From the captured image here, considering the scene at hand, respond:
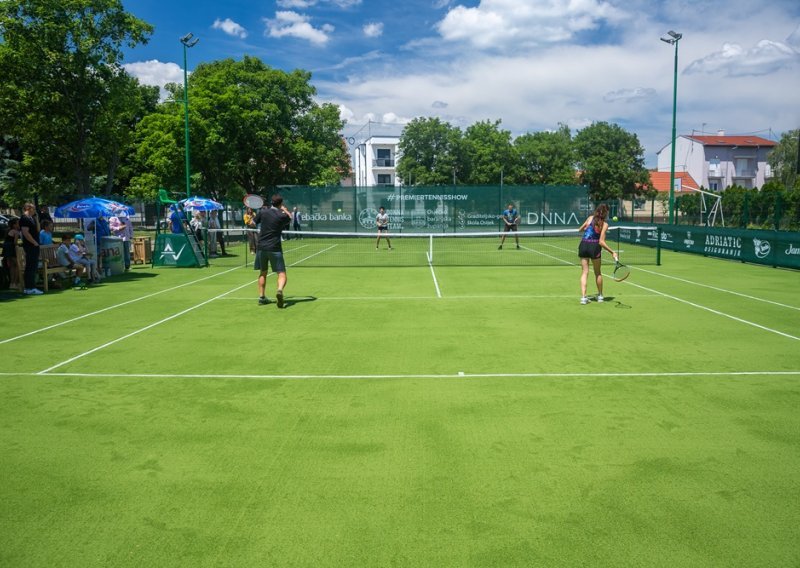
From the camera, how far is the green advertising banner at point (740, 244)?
19.6 meters

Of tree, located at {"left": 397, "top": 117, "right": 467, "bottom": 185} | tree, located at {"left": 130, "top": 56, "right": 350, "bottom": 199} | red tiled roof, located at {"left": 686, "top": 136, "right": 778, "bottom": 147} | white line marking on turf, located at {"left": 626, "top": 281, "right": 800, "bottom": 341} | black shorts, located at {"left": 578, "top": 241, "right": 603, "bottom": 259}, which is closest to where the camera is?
white line marking on turf, located at {"left": 626, "top": 281, "right": 800, "bottom": 341}

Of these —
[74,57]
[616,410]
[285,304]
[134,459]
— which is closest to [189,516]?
[134,459]

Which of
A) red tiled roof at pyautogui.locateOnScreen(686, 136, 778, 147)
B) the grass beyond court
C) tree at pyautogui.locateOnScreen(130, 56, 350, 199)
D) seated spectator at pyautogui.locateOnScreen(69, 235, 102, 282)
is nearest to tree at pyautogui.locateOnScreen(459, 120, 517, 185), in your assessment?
tree at pyautogui.locateOnScreen(130, 56, 350, 199)

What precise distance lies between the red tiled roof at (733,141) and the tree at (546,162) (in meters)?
25.4

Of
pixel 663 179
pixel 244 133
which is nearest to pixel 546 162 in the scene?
pixel 663 179

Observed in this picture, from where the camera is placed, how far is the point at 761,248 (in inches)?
821

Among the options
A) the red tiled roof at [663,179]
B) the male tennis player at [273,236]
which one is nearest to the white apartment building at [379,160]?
the red tiled roof at [663,179]

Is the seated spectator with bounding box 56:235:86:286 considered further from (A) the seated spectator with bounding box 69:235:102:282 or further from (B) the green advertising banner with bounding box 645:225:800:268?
(B) the green advertising banner with bounding box 645:225:800:268

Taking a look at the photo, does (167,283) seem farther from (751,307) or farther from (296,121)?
(296,121)

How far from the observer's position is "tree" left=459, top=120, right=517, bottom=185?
63.7m

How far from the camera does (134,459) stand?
496 cm

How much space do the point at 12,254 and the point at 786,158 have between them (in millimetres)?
73877

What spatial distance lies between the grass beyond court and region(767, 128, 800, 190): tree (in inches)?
2573

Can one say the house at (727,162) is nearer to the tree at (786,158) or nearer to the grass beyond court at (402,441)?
the tree at (786,158)
